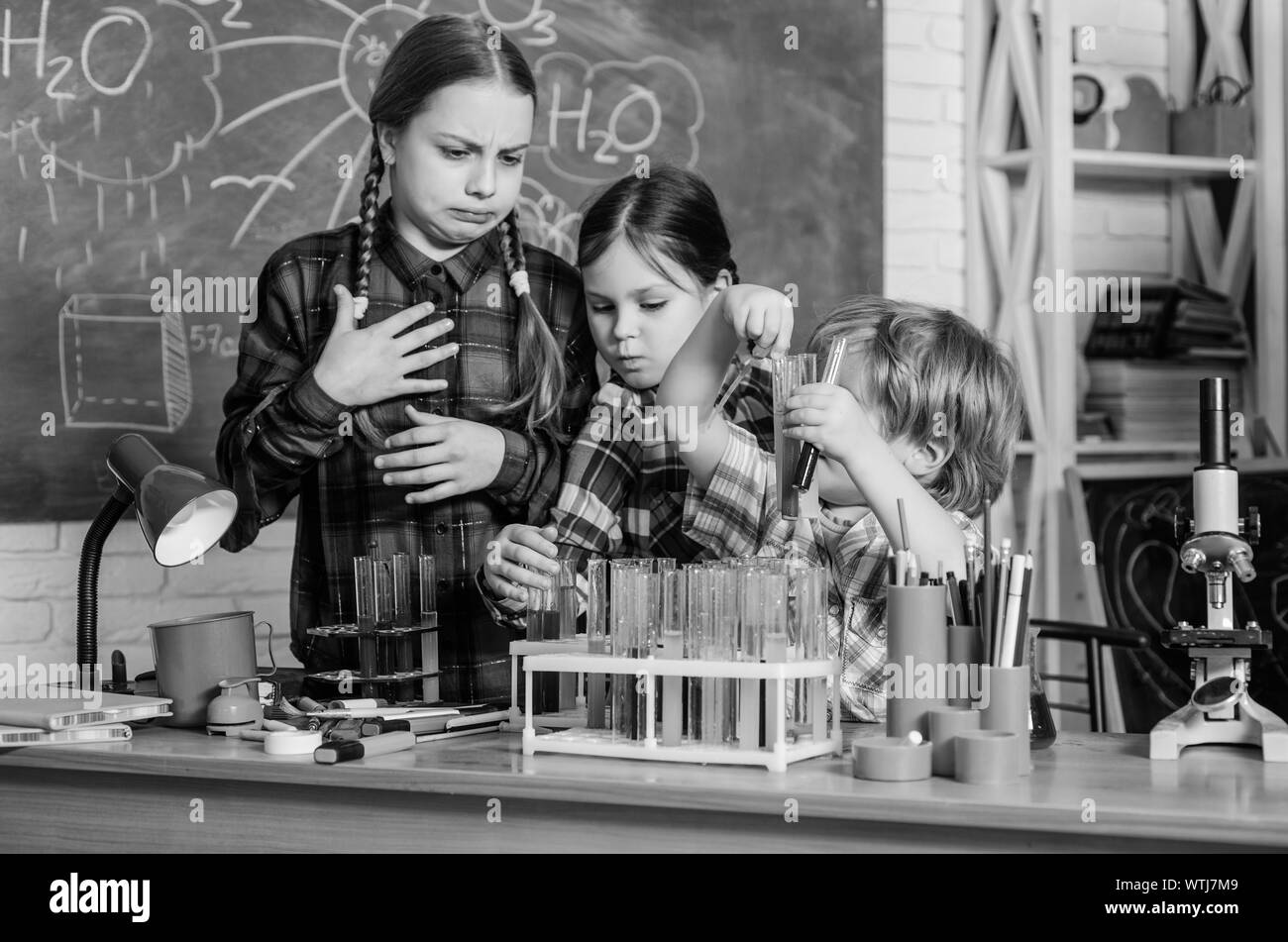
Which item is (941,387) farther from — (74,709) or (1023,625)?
(74,709)

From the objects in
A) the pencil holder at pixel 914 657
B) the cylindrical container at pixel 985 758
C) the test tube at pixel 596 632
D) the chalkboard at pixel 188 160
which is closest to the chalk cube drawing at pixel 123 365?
the chalkboard at pixel 188 160

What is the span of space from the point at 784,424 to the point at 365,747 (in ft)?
→ 1.81

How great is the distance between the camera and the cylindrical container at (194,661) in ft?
5.43

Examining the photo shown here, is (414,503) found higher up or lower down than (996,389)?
lower down

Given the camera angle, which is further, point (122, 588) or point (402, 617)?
point (122, 588)

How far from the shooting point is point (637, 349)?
1.88m

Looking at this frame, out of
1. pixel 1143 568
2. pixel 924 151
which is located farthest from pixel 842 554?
pixel 924 151

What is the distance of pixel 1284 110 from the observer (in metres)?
3.58

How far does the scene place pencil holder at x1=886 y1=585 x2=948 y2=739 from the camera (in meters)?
1.33

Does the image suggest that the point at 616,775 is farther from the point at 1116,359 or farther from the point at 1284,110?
the point at 1284,110

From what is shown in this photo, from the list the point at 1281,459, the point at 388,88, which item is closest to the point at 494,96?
the point at 388,88

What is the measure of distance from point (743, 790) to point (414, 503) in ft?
2.97

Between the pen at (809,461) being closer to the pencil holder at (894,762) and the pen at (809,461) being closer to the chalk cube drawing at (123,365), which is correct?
the pencil holder at (894,762)

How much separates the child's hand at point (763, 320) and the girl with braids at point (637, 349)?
237 millimetres
